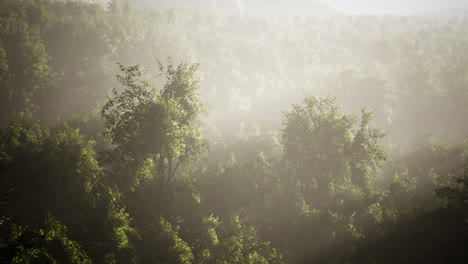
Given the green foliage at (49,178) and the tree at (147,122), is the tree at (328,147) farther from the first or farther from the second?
the green foliage at (49,178)

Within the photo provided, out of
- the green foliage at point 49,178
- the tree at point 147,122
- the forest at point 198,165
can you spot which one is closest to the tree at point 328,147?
the forest at point 198,165

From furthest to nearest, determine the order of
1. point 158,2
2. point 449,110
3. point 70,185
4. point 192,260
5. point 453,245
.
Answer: point 158,2, point 449,110, point 70,185, point 192,260, point 453,245

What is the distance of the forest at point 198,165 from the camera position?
16922mm

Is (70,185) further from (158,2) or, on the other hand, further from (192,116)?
(158,2)

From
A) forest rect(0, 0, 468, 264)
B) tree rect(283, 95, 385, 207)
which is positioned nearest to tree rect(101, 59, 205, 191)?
forest rect(0, 0, 468, 264)

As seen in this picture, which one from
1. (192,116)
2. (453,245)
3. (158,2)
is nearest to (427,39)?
(453,245)

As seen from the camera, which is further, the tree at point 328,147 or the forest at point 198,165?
the tree at point 328,147

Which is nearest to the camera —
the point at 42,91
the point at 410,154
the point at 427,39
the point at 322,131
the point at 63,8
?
the point at 322,131

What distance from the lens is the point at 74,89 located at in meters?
46.1

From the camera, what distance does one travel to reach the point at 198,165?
115 feet

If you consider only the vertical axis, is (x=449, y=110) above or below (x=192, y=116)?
above

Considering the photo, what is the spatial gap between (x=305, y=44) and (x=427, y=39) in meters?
34.7

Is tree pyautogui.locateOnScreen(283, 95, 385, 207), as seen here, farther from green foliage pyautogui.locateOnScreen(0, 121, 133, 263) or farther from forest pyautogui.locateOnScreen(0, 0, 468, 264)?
green foliage pyautogui.locateOnScreen(0, 121, 133, 263)

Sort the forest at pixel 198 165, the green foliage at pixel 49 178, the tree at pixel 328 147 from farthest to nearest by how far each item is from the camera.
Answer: the tree at pixel 328 147 < the green foliage at pixel 49 178 < the forest at pixel 198 165
